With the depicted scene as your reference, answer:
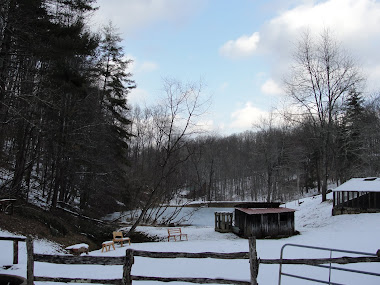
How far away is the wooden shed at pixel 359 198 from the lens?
62.1 ft

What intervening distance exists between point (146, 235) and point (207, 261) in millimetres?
9774

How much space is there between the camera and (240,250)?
13.6 metres

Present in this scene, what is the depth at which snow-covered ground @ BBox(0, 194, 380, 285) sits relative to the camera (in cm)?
855

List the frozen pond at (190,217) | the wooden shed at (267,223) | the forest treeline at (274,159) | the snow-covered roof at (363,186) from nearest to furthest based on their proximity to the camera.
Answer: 1. the wooden shed at (267,223)
2. the snow-covered roof at (363,186)
3. the frozen pond at (190,217)
4. the forest treeline at (274,159)

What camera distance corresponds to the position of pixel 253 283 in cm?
585

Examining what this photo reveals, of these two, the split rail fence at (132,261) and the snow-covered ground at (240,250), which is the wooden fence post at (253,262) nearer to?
the split rail fence at (132,261)

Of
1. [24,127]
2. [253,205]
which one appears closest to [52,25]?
[24,127]

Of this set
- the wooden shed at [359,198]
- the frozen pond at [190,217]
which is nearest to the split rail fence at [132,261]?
the wooden shed at [359,198]

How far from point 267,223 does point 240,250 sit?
4459 mm

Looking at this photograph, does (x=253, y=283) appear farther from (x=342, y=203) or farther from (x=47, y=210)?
(x=342, y=203)

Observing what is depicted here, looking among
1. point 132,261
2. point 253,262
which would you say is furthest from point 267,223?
point 132,261

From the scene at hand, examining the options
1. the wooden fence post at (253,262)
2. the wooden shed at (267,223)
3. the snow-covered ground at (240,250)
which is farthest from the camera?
the wooden shed at (267,223)

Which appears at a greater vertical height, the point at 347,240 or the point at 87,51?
the point at 87,51

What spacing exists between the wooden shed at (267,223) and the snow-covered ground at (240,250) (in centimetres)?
80
